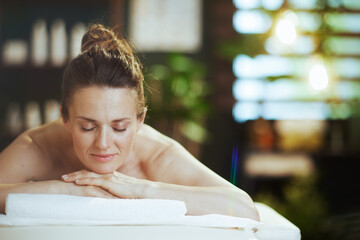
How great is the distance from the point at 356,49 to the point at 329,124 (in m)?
0.89

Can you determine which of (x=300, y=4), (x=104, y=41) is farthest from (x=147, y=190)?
(x=300, y=4)

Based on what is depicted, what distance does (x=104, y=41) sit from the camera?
3.09ft

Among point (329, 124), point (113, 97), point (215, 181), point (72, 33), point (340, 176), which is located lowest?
point (340, 176)

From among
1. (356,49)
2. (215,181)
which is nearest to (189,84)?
(356,49)

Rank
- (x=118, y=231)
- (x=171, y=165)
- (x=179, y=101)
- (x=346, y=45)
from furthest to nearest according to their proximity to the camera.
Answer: (x=346, y=45) < (x=179, y=101) < (x=171, y=165) < (x=118, y=231)

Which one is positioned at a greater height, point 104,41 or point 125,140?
point 104,41

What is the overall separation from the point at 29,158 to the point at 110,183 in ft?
1.03

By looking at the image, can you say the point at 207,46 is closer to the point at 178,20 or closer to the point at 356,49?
the point at 178,20

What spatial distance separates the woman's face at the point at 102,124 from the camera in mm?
851

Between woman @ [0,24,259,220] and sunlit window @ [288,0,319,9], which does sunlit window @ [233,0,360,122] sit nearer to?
sunlit window @ [288,0,319,9]

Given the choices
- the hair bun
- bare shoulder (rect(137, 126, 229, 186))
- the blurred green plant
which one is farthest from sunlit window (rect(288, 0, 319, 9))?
the hair bun

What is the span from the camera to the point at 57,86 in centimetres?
378

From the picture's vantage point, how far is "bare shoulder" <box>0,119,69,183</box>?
41.7 inches

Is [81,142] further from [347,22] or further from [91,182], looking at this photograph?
[347,22]
